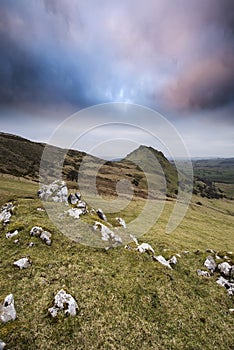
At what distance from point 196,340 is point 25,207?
32114 mm

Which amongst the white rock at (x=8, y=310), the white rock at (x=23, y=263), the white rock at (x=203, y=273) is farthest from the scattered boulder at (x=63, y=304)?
the white rock at (x=203, y=273)

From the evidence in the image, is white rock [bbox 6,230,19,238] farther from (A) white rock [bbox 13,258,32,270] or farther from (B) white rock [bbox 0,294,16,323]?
(B) white rock [bbox 0,294,16,323]

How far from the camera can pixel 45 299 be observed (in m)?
21.1

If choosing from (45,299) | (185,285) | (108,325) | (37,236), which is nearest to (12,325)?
(45,299)

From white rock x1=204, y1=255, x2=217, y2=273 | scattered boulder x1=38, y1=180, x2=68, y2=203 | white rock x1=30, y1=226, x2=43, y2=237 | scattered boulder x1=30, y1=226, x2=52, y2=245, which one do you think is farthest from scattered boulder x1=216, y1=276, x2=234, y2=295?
scattered boulder x1=38, y1=180, x2=68, y2=203

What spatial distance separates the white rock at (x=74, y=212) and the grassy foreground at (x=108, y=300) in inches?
197

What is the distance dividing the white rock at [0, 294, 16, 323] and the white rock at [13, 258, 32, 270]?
5.72 m

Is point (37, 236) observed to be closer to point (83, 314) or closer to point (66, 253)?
point (66, 253)

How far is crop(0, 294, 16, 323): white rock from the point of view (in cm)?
1836

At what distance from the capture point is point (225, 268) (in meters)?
32.2

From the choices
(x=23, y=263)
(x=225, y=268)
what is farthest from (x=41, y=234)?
(x=225, y=268)

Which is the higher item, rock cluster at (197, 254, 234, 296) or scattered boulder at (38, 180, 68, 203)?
scattered boulder at (38, 180, 68, 203)

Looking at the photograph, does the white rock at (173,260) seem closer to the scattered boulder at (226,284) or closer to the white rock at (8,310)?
the scattered boulder at (226,284)

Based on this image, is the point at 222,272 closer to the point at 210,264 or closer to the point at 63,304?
the point at 210,264
